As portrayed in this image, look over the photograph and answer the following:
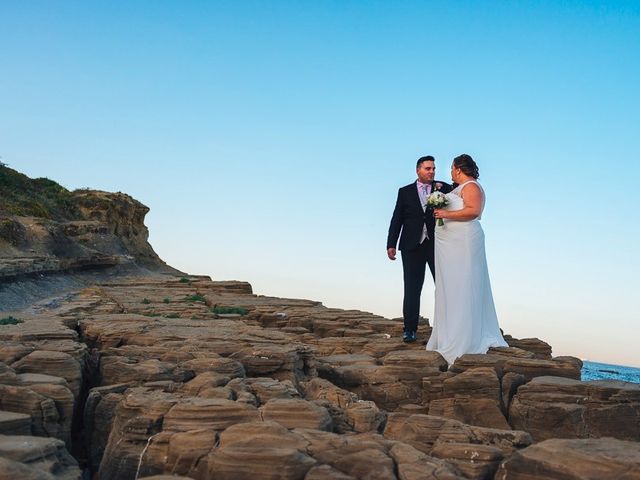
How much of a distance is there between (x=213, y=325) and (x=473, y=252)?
16.0 ft

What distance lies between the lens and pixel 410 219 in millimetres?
11000

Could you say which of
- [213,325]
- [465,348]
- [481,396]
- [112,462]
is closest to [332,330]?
[213,325]

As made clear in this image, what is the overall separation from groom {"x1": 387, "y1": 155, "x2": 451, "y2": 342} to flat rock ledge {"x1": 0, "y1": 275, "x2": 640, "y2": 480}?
87 centimetres

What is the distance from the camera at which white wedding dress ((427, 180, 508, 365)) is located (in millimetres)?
9625

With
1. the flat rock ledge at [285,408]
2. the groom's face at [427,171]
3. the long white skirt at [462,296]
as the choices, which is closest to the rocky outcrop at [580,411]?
the flat rock ledge at [285,408]

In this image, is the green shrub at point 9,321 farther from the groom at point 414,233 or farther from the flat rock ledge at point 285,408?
the groom at point 414,233

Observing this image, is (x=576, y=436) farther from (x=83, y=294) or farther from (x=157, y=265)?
(x=157, y=265)

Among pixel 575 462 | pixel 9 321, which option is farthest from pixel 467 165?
pixel 9 321

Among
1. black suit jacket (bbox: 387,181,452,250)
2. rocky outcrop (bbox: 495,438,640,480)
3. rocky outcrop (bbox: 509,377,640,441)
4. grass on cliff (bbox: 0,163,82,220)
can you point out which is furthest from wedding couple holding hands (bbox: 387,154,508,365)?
grass on cliff (bbox: 0,163,82,220)

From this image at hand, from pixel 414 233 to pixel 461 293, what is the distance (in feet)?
5.09

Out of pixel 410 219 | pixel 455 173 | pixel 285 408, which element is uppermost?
pixel 455 173

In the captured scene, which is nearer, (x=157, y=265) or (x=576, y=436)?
(x=576, y=436)

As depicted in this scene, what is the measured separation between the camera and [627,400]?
25.0ft

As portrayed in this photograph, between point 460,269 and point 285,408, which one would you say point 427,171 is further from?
point 285,408
